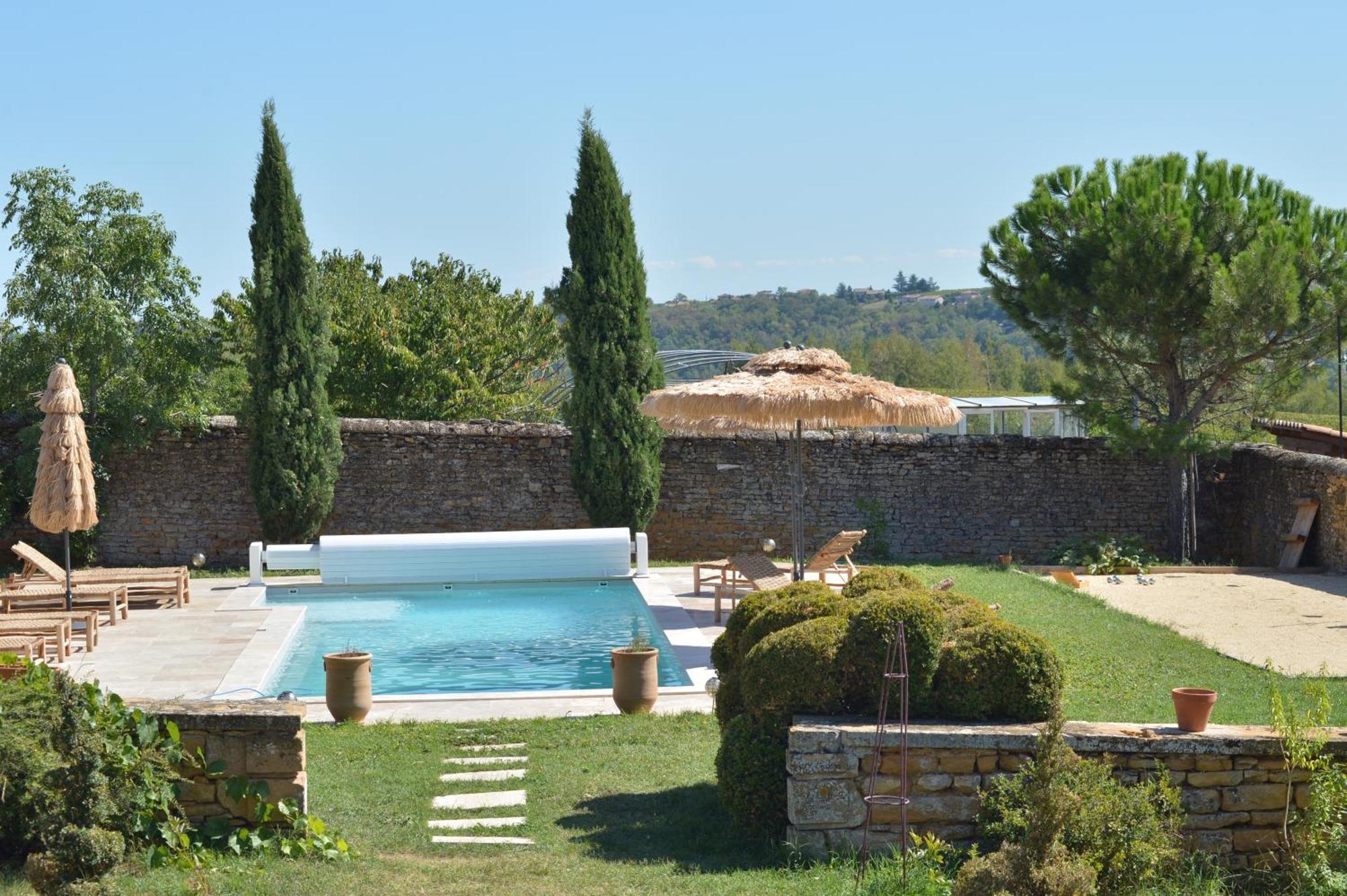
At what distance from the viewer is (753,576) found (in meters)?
12.8

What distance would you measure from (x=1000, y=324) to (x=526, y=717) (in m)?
87.0

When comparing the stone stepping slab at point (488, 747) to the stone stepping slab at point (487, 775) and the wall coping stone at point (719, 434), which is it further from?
the wall coping stone at point (719, 434)

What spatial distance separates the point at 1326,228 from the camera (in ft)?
54.5

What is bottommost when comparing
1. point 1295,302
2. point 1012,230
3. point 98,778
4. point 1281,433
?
point 98,778

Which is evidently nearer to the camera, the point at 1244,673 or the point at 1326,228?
the point at 1244,673

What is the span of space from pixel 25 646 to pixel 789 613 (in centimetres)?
665

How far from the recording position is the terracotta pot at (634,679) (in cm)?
931

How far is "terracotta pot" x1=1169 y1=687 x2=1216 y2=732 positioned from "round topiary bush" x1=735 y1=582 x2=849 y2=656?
5.32 ft

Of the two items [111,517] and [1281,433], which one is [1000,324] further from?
[111,517]

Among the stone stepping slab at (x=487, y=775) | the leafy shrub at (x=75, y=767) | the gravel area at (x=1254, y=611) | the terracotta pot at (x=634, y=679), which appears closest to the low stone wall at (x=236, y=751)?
the leafy shrub at (x=75, y=767)

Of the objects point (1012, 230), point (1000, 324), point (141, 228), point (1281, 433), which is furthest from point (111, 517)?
point (1000, 324)

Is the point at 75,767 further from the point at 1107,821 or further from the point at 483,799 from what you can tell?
the point at 1107,821

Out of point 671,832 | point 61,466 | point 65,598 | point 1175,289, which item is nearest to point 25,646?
point 61,466

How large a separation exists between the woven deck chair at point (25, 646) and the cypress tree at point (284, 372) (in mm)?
6251
